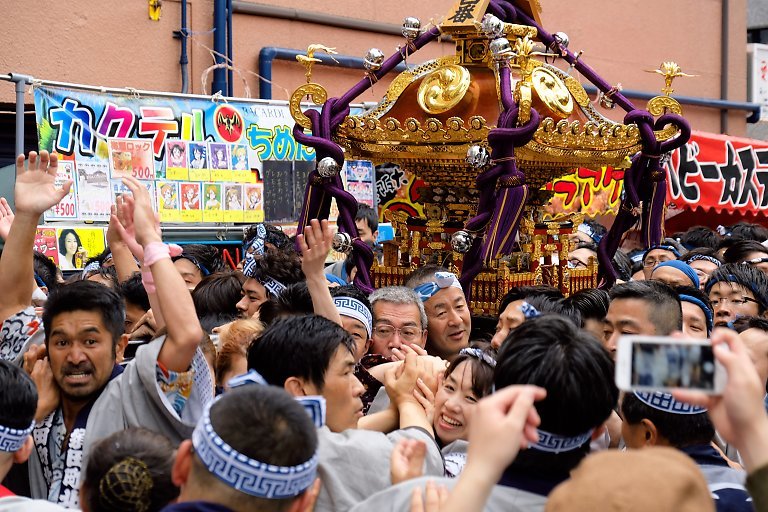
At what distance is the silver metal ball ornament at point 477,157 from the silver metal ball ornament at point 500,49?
48 cm

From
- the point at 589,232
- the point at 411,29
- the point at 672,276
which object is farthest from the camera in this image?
the point at 589,232

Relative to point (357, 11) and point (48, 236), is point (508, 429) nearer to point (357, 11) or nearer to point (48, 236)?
point (48, 236)

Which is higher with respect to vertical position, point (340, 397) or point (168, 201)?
point (168, 201)

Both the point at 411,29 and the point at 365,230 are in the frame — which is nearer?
the point at 411,29

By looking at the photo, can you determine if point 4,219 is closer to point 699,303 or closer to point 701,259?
point 699,303

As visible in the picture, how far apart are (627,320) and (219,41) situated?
19.5ft

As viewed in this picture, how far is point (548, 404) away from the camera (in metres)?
2.08

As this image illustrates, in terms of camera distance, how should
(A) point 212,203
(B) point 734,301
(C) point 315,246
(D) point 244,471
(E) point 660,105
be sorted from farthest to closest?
(A) point 212,203 < (E) point 660,105 < (B) point 734,301 < (C) point 315,246 < (D) point 244,471

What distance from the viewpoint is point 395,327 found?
4.24 metres


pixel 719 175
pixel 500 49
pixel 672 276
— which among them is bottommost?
pixel 672 276

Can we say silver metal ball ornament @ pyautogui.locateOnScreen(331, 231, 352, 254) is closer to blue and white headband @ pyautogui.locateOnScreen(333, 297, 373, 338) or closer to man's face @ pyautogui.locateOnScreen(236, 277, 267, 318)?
man's face @ pyautogui.locateOnScreen(236, 277, 267, 318)

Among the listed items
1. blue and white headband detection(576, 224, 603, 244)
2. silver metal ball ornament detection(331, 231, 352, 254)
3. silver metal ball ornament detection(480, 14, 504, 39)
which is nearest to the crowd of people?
silver metal ball ornament detection(331, 231, 352, 254)

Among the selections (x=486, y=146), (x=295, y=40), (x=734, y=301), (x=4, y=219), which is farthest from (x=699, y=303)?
(x=295, y=40)

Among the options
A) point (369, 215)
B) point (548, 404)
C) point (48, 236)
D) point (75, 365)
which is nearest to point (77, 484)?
point (75, 365)
